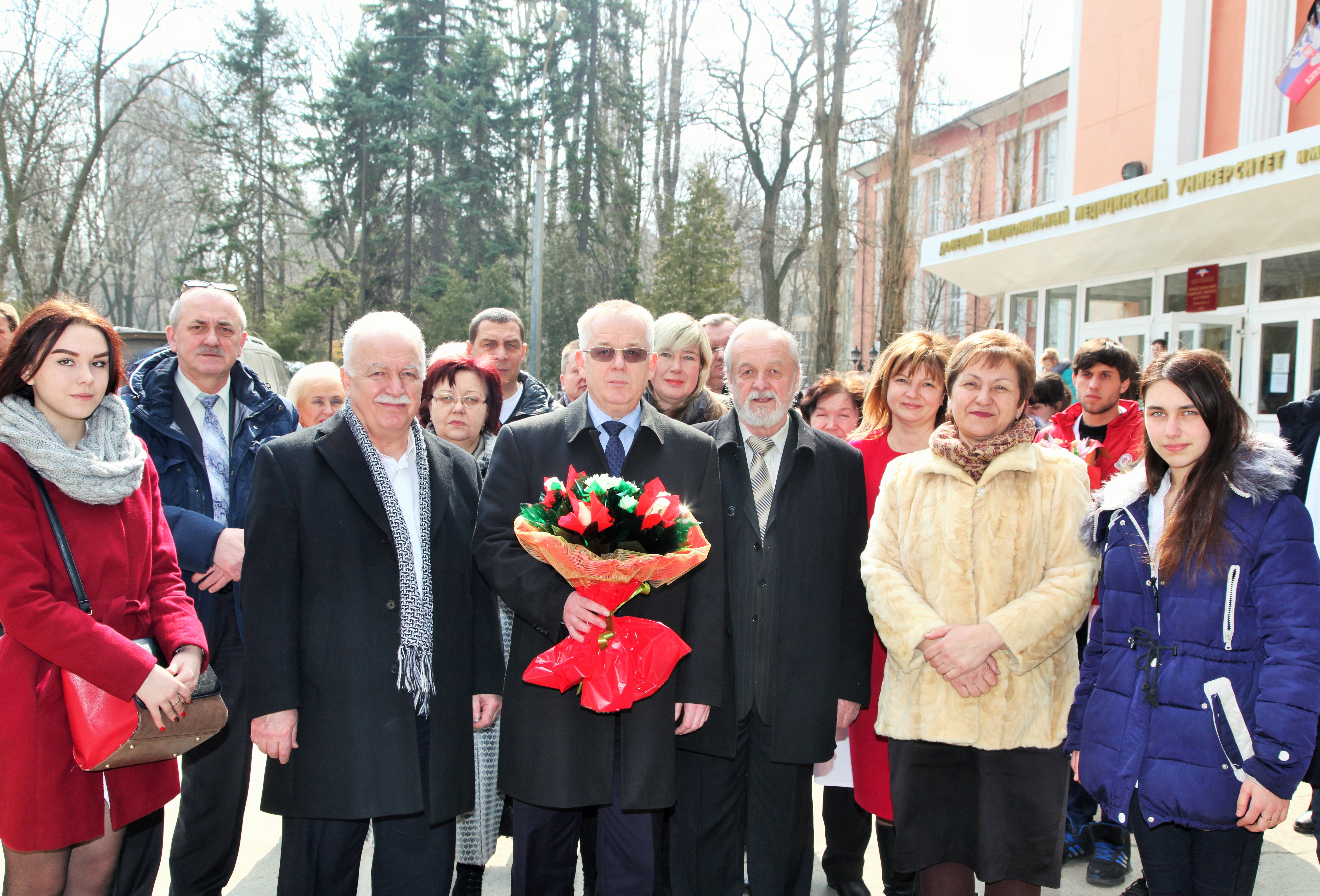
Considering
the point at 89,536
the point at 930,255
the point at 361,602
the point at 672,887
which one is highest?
the point at 930,255

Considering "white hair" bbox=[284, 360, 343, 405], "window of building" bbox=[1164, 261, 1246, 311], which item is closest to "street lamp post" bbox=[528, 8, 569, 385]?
"window of building" bbox=[1164, 261, 1246, 311]

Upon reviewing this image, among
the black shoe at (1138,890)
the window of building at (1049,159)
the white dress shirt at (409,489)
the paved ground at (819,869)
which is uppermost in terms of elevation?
the window of building at (1049,159)

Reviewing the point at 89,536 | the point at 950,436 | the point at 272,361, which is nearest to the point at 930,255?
the point at 272,361

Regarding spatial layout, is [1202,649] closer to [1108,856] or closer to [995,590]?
[995,590]

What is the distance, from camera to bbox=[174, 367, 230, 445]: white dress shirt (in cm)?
335

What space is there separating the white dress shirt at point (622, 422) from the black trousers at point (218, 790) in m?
1.57

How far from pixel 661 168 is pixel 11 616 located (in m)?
29.0

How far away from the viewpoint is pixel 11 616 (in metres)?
2.35

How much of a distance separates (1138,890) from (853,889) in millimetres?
1121

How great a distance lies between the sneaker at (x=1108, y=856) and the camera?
3605 mm

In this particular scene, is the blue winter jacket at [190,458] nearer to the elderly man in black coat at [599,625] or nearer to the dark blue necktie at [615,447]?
the elderly man in black coat at [599,625]

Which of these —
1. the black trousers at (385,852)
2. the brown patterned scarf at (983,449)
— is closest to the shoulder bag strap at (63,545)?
the black trousers at (385,852)

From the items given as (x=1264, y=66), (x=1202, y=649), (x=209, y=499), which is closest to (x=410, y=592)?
(x=209, y=499)

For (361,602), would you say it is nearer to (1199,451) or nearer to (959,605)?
(959,605)
